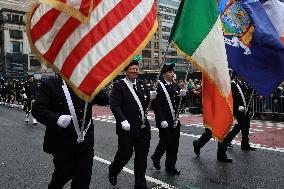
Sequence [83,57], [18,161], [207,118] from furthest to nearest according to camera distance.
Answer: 1. [18,161]
2. [207,118]
3. [83,57]

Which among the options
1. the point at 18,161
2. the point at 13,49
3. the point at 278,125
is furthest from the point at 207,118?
the point at 13,49

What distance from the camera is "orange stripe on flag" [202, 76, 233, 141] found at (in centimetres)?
561

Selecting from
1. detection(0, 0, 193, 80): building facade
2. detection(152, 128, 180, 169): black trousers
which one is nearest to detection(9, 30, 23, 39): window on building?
detection(0, 0, 193, 80): building facade

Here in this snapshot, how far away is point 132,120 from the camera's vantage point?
5.29 m

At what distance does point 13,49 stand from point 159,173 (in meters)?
76.2

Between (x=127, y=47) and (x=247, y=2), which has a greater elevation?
(x=247, y=2)

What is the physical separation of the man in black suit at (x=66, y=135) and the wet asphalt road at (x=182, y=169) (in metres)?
1.76

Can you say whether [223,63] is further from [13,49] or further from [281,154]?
[13,49]

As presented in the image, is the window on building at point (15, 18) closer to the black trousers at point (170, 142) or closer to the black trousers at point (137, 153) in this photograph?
the black trousers at point (170, 142)

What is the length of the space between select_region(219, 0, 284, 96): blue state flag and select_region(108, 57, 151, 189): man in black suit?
214 centimetres

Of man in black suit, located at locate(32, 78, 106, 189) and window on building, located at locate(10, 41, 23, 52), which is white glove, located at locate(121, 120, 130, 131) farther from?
window on building, located at locate(10, 41, 23, 52)

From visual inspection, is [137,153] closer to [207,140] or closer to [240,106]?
[207,140]

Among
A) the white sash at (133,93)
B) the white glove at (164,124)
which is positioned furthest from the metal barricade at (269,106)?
the white sash at (133,93)

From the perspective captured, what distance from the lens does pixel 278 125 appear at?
12.7m
